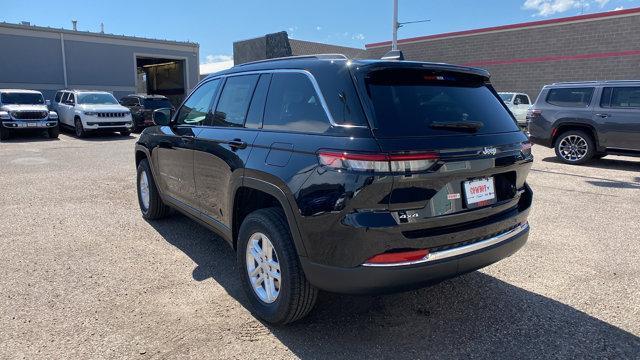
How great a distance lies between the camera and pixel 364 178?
245 centimetres

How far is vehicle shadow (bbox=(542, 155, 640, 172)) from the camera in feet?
33.1

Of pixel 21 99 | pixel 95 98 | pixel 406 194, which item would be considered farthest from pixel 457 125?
pixel 21 99

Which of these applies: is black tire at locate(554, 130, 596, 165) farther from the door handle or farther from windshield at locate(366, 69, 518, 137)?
the door handle

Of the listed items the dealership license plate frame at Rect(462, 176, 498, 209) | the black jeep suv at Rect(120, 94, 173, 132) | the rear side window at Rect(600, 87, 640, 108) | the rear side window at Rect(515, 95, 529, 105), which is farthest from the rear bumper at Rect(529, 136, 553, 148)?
the black jeep suv at Rect(120, 94, 173, 132)

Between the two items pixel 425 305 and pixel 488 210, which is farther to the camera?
pixel 425 305

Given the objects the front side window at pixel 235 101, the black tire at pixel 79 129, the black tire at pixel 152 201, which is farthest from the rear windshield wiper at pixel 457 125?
the black tire at pixel 79 129

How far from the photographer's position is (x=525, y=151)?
3240 millimetres

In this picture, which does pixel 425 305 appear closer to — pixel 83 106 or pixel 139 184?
pixel 139 184

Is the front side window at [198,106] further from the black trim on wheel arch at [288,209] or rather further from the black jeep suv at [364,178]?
the black trim on wheel arch at [288,209]

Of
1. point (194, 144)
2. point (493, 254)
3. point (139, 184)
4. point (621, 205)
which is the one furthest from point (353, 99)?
point (621, 205)

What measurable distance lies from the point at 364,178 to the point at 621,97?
9.86 metres

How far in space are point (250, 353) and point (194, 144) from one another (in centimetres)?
204

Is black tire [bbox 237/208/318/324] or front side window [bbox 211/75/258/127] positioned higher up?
front side window [bbox 211/75/258/127]

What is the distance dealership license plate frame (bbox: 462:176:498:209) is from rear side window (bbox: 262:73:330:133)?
0.93 metres
